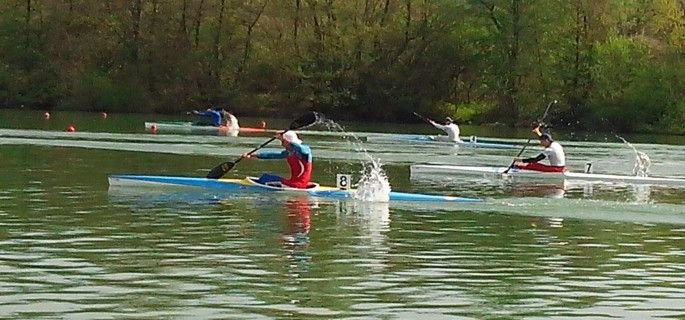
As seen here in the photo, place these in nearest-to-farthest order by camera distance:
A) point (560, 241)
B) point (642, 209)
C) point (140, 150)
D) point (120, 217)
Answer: point (560, 241) < point (120, 217) < point (642, 209) < point (140, 150)

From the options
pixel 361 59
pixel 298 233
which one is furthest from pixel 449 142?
pixel 298 233

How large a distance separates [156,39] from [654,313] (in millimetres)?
65021

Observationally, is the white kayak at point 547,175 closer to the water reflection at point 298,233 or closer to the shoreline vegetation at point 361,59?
the water reflection at point 298,233

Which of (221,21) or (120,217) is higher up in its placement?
(221,21)

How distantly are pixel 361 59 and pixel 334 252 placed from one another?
189 ft

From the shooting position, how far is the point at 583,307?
42.7ft

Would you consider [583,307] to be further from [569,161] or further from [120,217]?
[569,161]

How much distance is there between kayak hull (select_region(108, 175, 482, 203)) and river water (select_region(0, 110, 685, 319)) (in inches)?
7.0

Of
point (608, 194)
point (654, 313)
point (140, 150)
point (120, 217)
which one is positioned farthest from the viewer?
point (140, 150)

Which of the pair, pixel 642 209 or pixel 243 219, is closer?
pixel 243 219

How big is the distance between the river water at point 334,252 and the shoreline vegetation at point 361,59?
40059mm

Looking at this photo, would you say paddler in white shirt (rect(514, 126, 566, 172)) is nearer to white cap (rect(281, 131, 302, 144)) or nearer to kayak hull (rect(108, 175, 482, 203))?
kayak hull (rect(108, 175, 482, 203))

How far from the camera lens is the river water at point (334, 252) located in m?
12.8

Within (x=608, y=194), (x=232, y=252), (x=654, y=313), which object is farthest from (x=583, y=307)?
(x=608, y=194)
